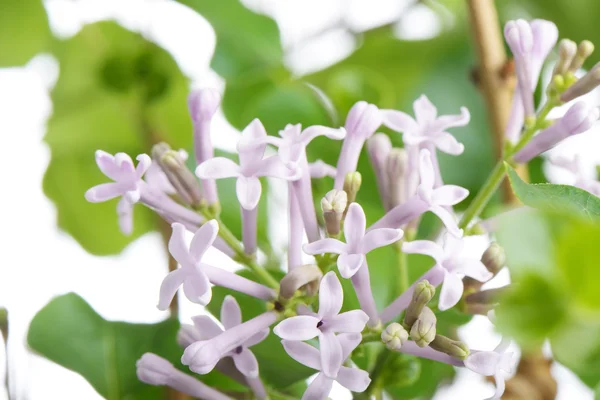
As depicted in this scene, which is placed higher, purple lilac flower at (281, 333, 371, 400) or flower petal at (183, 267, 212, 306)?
flower petal at (183, 267, 212, 306)

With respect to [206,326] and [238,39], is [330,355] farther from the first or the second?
[238,39]

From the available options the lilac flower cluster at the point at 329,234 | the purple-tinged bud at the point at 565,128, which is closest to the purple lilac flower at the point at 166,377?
the lilac flower cluster at the point at 329,234

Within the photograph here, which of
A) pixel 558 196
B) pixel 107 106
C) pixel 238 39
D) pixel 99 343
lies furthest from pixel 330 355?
pixel 107 106

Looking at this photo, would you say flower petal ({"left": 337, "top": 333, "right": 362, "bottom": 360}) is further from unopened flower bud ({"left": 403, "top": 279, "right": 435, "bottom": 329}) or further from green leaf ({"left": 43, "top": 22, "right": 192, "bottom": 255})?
green leaf ({"left": 43, "top": 22, "right": 192, "bottom": 255})

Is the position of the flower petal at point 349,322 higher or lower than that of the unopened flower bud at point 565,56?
lower

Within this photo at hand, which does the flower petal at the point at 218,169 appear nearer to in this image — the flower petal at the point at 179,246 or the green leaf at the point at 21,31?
the flower petal at the point at 179,246

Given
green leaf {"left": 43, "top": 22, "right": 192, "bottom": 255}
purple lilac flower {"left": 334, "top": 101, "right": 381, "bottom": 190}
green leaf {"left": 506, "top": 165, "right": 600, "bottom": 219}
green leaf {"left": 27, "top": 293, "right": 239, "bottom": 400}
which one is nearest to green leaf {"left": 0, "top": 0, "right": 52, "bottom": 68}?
green leaf {"left": 43, "top": 22, "right": 192, "bottom": 255}

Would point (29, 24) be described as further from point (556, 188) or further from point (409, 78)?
point (556, 188)
